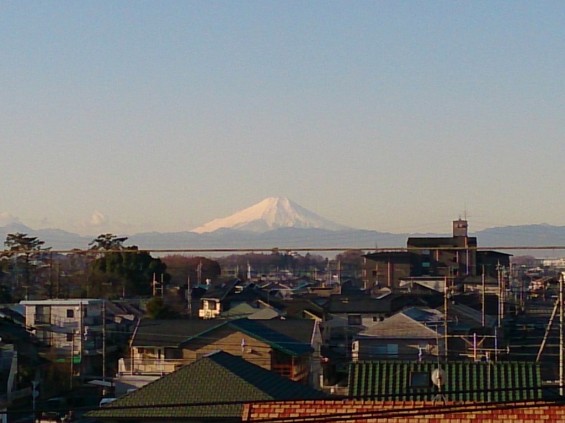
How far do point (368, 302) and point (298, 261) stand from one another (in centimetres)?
2229

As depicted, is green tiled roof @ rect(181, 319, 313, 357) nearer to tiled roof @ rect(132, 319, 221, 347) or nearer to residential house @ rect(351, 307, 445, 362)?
tiled roof @ rect(132, 319, 221, 347)

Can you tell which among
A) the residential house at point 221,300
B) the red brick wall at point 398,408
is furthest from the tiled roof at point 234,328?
the red brick wall at point 398,408

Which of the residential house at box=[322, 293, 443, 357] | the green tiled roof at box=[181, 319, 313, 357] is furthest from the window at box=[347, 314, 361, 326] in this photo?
the green tiled roof at box=[181, 319, 313, 357]

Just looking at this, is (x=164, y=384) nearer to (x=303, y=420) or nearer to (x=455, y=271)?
(x=303, y=420)

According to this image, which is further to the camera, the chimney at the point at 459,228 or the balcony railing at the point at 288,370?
the chimney at the point at 459,228

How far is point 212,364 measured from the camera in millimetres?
12586

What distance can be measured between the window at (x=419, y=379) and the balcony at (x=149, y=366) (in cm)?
1050

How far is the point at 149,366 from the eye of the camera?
21.0 metres

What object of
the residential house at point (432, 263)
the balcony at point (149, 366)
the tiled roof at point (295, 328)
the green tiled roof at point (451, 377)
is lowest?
the balcony at point (149, 366)

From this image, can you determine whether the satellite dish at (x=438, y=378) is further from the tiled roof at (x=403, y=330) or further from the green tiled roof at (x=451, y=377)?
the tiled roof at (x=403, y=330)

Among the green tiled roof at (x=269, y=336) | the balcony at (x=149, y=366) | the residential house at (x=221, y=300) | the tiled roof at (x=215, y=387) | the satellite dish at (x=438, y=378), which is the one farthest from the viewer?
the residential house at (x=221, y=300)

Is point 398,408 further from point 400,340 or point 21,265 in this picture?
point 21,265

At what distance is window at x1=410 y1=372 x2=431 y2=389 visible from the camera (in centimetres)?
1028

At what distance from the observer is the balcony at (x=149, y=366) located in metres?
20.6
